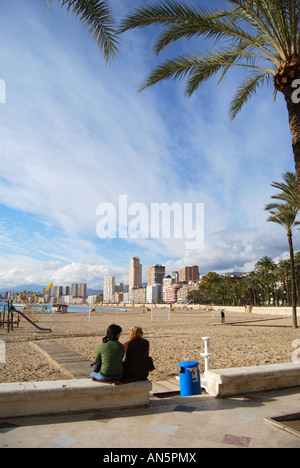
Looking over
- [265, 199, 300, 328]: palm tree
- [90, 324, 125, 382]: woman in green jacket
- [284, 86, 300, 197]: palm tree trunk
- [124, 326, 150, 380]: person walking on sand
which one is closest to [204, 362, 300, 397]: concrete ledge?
[124, 326, 150, 380]: person walking on sand

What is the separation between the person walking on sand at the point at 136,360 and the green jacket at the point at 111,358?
192 mm

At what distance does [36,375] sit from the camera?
7898 millimetres

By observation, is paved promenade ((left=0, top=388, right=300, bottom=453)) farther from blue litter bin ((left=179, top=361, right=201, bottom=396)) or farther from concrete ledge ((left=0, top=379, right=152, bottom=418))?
blue litter bin ((left=179, top=361, right=201, bottom=396))

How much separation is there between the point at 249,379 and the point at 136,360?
2.05m

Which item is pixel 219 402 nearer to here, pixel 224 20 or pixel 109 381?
pixel 109 381

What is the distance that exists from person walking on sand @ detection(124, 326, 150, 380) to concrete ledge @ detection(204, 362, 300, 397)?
4.01 ft

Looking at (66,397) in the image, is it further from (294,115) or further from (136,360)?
(294,115)

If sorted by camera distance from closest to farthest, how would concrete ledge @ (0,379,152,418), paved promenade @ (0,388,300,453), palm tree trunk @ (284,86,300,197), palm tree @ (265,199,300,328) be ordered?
paved promenade @ (0,388,300,453)
concrete ledge @ (0,379,152,418)
palm tree trunk @ (284,86,300,197)
palm tree @ (265,199,300,328)

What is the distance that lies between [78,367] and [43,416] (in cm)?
463

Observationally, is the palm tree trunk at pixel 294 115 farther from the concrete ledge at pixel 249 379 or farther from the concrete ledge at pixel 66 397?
the concrete ledge at pixel 66 397

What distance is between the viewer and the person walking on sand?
16.2 feet

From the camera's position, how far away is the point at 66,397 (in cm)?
439
